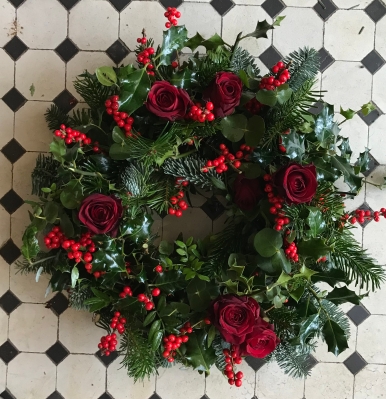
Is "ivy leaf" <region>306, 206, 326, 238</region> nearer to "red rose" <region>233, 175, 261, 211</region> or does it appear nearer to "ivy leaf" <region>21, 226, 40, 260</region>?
"red rose" <region>233, 175, 261, 211</region>

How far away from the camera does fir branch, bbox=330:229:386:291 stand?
0.88 metres

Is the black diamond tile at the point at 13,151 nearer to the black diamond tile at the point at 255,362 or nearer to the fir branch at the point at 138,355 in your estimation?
the fir branch at the point at 138,355

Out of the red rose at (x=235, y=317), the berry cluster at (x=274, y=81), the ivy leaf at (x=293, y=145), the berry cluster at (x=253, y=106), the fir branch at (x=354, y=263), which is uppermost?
the berry cluster at (x=274, y=81)

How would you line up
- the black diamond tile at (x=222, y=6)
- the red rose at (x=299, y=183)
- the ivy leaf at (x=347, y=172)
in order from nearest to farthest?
the red rose at (x=299, y=183) → the ivy leaf at (x=347, y=172) → the black diamond tile at (x=222, y=6)

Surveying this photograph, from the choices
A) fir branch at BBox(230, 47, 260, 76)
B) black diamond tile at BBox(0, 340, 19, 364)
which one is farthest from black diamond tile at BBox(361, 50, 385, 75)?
black diamond tile at BBox(0, 340, 19, 364)

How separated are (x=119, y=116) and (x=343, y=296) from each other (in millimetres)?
649

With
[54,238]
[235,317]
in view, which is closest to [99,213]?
[54,238]

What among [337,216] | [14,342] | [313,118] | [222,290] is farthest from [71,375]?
[313,118]

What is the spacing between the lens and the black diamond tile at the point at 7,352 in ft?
3.69

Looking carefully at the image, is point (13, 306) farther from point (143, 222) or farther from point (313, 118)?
point (313, 118)

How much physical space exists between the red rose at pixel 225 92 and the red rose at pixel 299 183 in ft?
0.59

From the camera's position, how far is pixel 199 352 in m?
0.93

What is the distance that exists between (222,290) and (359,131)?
587mm

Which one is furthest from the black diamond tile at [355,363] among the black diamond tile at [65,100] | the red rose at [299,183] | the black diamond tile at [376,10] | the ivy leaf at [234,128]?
the black diamond tile at [65,100]
